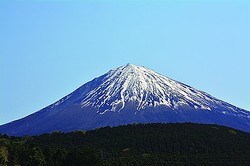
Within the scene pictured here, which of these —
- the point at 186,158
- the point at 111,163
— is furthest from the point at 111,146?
the point at 111,163

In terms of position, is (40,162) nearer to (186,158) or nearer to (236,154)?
(186,158)

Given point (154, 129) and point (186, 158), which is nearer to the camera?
point (186, 158)

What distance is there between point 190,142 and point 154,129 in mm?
17779

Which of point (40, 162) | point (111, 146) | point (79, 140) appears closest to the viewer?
point (40, 162)

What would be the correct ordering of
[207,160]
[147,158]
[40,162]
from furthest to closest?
1. [207,160]
2. [147,158]
3. [40,162]

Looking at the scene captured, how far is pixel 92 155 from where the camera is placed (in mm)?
87625

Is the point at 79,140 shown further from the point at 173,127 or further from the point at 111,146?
the point at 173,127

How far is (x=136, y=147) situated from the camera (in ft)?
409

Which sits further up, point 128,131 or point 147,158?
point 128,131

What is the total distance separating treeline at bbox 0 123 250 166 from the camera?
8731cm

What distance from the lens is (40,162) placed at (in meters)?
84.2

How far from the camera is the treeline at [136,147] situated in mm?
87312

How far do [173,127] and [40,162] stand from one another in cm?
6774

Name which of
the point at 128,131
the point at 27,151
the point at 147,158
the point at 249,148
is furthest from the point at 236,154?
the point at 27,151
